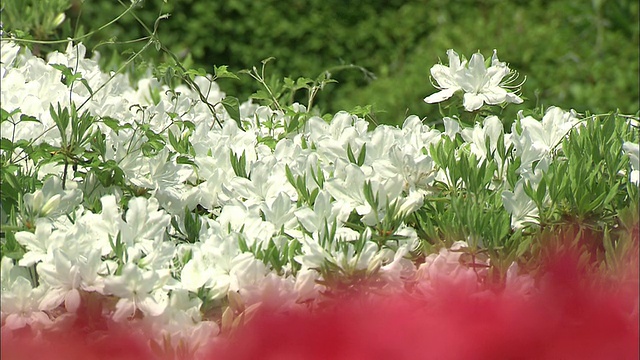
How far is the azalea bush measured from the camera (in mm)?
1577

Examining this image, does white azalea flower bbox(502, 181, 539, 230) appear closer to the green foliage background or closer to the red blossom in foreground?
the red blossom in foreground

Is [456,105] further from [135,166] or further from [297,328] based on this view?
[297,328]

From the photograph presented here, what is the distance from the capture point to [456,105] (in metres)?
2.34

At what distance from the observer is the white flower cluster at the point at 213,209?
1.62 meters

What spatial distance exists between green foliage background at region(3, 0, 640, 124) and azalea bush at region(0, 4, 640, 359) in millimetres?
3053

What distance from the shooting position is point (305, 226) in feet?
5.77

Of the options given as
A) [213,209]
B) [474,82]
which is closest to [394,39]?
[474,82]

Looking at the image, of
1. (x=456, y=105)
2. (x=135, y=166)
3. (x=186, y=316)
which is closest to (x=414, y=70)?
(x=456, y=105)

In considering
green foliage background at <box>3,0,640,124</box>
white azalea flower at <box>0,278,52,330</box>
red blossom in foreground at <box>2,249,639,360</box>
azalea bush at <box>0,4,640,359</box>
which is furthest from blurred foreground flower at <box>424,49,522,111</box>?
green foliage background at <box>3,0,640,124</box>

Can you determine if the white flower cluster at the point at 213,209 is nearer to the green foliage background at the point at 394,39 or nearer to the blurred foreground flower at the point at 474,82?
the blurred foreground flower at the point at 474,82

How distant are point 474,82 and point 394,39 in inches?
185

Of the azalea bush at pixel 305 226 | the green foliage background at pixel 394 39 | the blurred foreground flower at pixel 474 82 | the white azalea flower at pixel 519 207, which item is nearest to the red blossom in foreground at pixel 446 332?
the azalea bush at pixel 305 226

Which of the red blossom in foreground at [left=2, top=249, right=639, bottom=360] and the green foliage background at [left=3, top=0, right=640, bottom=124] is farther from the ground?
the red blossom in foreground at [left=2, top=249, right=639, bottom=360]

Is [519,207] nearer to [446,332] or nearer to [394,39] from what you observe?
[446,332]
